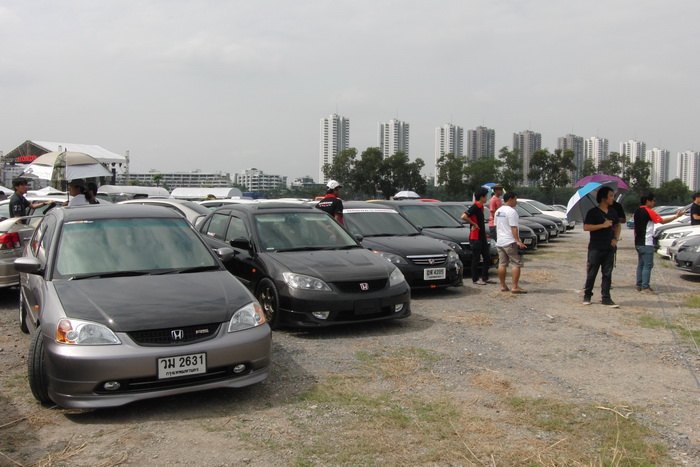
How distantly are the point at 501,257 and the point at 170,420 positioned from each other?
6914mm

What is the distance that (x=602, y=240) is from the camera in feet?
29.5

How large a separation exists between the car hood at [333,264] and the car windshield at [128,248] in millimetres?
1478

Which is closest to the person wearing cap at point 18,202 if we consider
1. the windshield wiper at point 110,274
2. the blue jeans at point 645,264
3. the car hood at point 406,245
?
the car hood at point 406,245

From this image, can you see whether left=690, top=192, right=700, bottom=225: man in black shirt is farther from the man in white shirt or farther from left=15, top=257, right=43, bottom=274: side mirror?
left=15, top=257, right=43, bottom=274: side mirror

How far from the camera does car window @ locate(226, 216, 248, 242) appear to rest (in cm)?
817

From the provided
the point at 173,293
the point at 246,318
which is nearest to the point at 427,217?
the point at 246,318

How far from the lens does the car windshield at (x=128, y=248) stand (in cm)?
539

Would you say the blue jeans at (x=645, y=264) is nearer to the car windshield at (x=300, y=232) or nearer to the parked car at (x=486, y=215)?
the parked car at (x=486, y=215)

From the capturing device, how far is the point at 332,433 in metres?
4.29

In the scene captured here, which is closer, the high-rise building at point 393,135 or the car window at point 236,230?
the car window at point 236,230

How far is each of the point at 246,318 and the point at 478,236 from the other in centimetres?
695

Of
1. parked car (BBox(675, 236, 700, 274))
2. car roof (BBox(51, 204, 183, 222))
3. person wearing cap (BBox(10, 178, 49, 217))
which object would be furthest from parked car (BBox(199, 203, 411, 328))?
parked car (BBox(675, 236, 700, 274))

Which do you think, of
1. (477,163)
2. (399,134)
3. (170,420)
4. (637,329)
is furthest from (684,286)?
(399,134)

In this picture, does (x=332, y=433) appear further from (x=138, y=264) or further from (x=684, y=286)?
(x=684, y=286)
